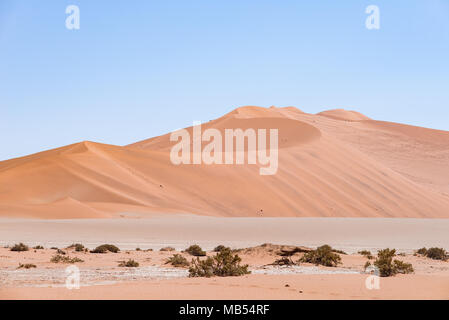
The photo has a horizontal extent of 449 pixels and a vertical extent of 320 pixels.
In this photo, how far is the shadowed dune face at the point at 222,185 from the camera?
50.5 meters

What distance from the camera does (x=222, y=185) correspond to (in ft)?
195

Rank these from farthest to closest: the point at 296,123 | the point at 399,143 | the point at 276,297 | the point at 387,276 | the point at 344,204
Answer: the point at 399,143 < the point at 296,123 < the point at 344,204 < the point at 387,276 < the point at 276,297

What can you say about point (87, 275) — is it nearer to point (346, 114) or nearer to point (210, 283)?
point (210, 283)

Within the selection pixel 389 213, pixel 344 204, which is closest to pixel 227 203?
pixel 344 204

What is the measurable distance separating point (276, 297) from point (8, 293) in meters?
4.32

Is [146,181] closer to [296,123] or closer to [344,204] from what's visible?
[344,204]

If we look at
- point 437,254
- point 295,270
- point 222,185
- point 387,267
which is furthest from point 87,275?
point 222,185

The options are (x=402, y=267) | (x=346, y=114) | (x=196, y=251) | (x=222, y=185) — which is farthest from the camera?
(x=346, y=114)

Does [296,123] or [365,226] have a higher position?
[296,123]

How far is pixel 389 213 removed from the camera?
208ft

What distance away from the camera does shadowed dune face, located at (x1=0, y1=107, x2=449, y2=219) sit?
50.5m

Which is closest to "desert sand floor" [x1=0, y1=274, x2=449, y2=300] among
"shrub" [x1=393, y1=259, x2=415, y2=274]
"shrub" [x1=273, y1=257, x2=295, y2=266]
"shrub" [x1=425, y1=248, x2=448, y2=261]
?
"shrub" [x1=393, y1=259, x2=415, y2=274]

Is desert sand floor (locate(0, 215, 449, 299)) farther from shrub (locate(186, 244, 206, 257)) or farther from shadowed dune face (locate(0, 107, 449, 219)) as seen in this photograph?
shadowed dune face (locate(0, 107, 449, 219))

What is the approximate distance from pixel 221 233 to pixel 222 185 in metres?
25.8
